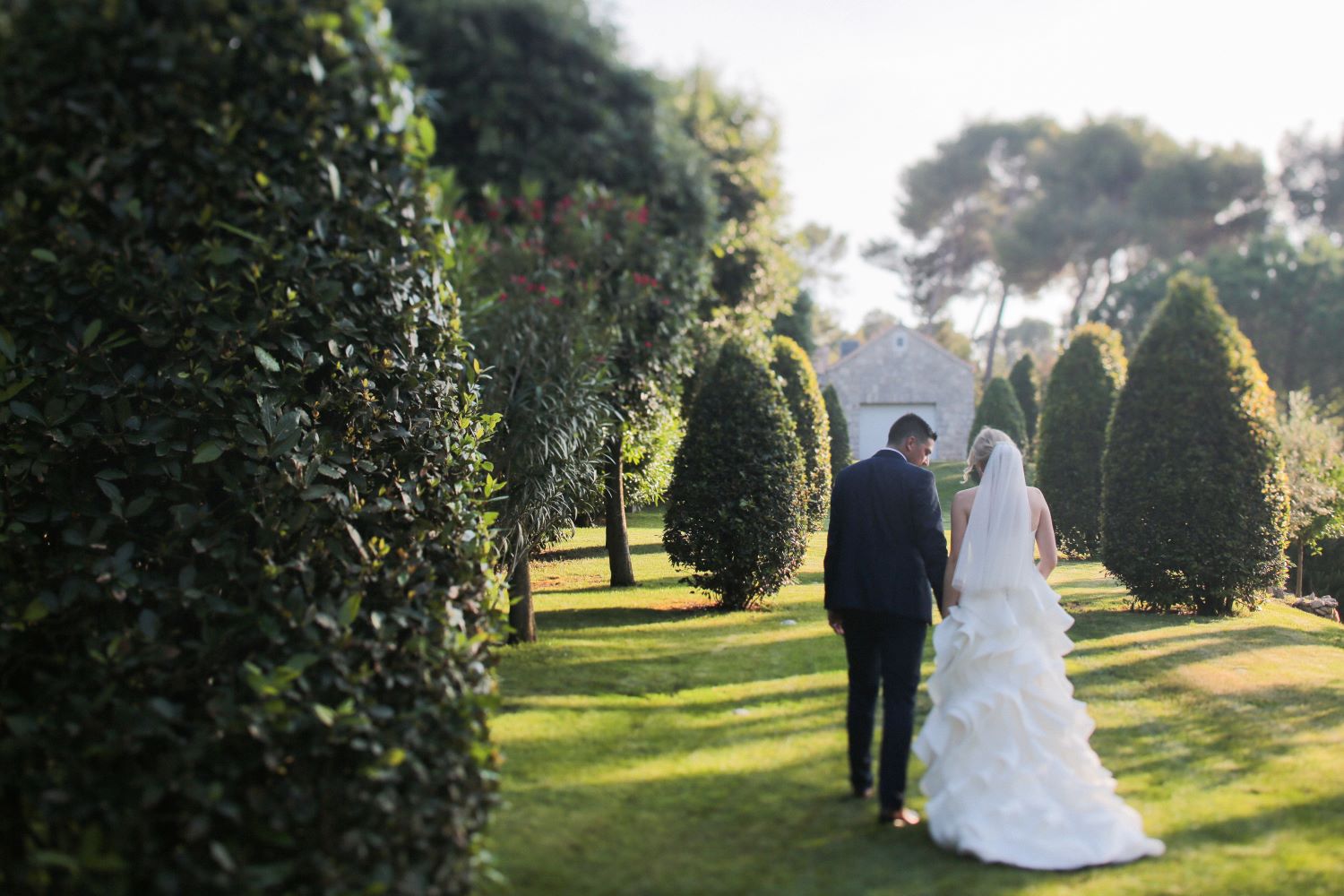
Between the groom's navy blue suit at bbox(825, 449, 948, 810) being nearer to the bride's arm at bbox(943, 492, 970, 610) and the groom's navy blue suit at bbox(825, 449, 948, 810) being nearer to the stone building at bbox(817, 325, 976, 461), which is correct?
the bride's arm at bbox(943, 492, 970, 610)

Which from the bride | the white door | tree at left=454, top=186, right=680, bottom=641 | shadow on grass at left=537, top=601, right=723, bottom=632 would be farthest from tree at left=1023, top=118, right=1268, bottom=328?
the bride

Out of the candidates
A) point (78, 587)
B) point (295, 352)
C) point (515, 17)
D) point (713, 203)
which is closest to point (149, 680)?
point (78, 587)

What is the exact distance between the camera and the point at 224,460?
422cm

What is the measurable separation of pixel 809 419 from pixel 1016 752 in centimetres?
1693

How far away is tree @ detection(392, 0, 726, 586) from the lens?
15.5 m

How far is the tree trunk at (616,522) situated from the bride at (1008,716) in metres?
7.88

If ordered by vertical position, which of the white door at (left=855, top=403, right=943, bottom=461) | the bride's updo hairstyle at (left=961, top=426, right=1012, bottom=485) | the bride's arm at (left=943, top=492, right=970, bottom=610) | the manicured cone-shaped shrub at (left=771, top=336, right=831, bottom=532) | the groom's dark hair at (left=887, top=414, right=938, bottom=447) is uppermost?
the white door at (left=855, top=403, right=943, bottom=461)

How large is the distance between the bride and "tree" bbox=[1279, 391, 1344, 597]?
34.9ft

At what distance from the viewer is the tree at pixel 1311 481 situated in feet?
50.3

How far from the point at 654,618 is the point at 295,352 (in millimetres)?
8155

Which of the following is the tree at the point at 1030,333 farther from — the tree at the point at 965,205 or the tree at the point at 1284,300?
the tree at the point at 1284,300

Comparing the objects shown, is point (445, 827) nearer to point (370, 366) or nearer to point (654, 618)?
point (370, 366)

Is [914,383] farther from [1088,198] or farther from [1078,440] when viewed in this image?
[1078,440]

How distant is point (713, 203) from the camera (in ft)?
51.0
